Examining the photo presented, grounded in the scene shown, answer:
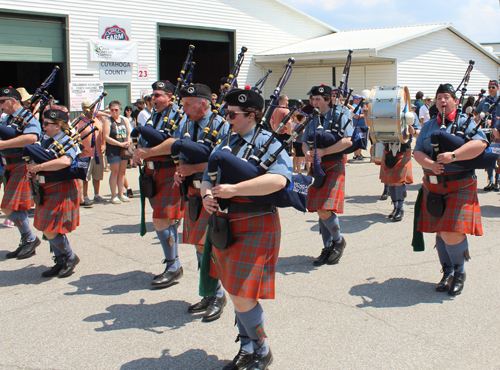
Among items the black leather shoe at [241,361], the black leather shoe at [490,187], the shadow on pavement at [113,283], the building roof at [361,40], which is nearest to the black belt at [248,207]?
the black leather shoe at [241,361]

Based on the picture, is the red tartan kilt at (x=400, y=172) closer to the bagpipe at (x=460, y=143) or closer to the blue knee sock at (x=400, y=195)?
the blue knee sock at (x=400, y=195)

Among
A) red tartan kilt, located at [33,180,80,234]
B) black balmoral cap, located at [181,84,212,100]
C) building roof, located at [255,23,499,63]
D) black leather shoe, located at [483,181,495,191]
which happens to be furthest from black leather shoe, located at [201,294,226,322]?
building roof, located at [255,23,499,63]

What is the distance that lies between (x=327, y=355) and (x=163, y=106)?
8.96 feet

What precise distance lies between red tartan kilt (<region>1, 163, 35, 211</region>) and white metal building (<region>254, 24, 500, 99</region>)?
1329 centimetres

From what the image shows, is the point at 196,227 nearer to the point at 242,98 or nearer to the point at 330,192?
the point at 242,98

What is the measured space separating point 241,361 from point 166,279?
5.60ft

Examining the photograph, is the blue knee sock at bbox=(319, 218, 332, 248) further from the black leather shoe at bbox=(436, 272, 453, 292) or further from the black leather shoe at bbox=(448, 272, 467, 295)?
the black leather shoe at bbox=(448, 272, 467, 295)

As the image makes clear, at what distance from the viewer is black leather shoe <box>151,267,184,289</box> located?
14.9ft

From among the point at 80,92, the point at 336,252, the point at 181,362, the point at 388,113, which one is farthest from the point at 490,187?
the point at 80,92

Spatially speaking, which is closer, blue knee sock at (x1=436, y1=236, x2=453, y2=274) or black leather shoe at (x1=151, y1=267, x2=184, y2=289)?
blue knee sock at (x1=436, y1=236, x2=453, y2=274)

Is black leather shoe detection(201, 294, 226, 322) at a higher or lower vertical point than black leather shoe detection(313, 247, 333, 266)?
lower

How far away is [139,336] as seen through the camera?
358 cm

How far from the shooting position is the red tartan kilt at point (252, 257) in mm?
2922

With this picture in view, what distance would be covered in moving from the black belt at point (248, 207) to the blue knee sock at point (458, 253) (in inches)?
77.9
